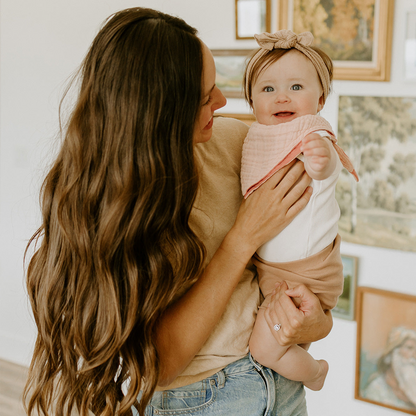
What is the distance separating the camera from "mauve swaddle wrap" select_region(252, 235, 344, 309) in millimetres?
1146

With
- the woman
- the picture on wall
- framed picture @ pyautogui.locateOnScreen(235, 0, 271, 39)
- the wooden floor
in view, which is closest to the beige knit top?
the woman

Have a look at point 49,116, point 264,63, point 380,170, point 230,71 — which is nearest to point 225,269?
point 264,63

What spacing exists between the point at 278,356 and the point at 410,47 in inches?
55.6

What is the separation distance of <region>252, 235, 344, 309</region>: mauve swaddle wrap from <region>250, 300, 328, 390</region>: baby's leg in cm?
9

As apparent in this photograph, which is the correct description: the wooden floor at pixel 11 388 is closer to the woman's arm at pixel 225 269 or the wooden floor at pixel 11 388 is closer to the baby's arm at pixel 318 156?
the woman's arm at pixel 225 269

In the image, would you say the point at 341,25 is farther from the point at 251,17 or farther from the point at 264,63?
the point at 264,63

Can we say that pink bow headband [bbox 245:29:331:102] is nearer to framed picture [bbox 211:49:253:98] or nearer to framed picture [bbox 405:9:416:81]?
framed picture [bbox 405:9:416:81]

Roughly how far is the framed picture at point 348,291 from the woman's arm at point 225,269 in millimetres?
1164

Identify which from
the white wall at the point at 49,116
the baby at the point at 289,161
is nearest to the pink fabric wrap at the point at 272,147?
the baby at the point at 289,161

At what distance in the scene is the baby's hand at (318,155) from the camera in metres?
1.03

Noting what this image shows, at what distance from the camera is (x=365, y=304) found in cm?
219

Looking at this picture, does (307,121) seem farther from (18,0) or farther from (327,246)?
(18,0)

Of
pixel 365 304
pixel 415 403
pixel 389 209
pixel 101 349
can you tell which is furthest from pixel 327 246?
pixel 415 403

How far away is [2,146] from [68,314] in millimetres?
2405
